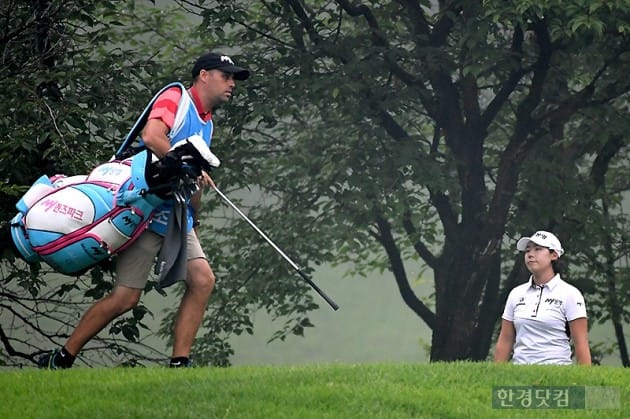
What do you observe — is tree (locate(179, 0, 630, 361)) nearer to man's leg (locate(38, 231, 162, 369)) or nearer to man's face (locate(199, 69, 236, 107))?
man's face (locate(199, 69, 236, 107))

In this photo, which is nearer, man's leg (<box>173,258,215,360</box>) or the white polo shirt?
man's leg (<box>173,258,215,360</box>)

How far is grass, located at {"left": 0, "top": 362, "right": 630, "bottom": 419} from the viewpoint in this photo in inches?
303

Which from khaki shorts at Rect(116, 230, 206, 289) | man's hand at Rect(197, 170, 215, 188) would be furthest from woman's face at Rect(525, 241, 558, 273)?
khaki shorts at Rect(116, 230, 206, 289)

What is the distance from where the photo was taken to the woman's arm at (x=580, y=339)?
9641 mm

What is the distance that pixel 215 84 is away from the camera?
8.88 m

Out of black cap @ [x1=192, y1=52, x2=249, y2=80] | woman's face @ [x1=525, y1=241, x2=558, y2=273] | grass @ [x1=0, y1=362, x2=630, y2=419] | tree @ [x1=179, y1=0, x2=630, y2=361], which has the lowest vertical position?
grass @ [x1=0, y1=362, x2=630, y2=419]

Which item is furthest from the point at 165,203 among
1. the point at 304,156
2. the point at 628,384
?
the point at 304,156

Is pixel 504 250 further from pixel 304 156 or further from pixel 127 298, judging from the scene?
pixel 127 298

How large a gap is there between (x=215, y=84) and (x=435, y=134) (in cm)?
1091

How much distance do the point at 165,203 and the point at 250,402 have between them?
153cm

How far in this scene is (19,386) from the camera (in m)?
8.41

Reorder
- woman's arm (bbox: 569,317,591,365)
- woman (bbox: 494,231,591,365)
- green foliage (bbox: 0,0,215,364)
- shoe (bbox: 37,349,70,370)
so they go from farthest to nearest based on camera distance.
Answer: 1. green foliage (bbox: 0,0,215,364)
2. woman (bbox: 494,231,591,365)
3. woman's arm (bbox: 569,317,591,365)
4. shoe (bbox: 37,349,70,370)

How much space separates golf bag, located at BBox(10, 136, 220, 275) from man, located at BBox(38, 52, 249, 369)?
0.43 ft

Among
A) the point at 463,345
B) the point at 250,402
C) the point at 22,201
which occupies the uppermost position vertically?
the point at 463,345
